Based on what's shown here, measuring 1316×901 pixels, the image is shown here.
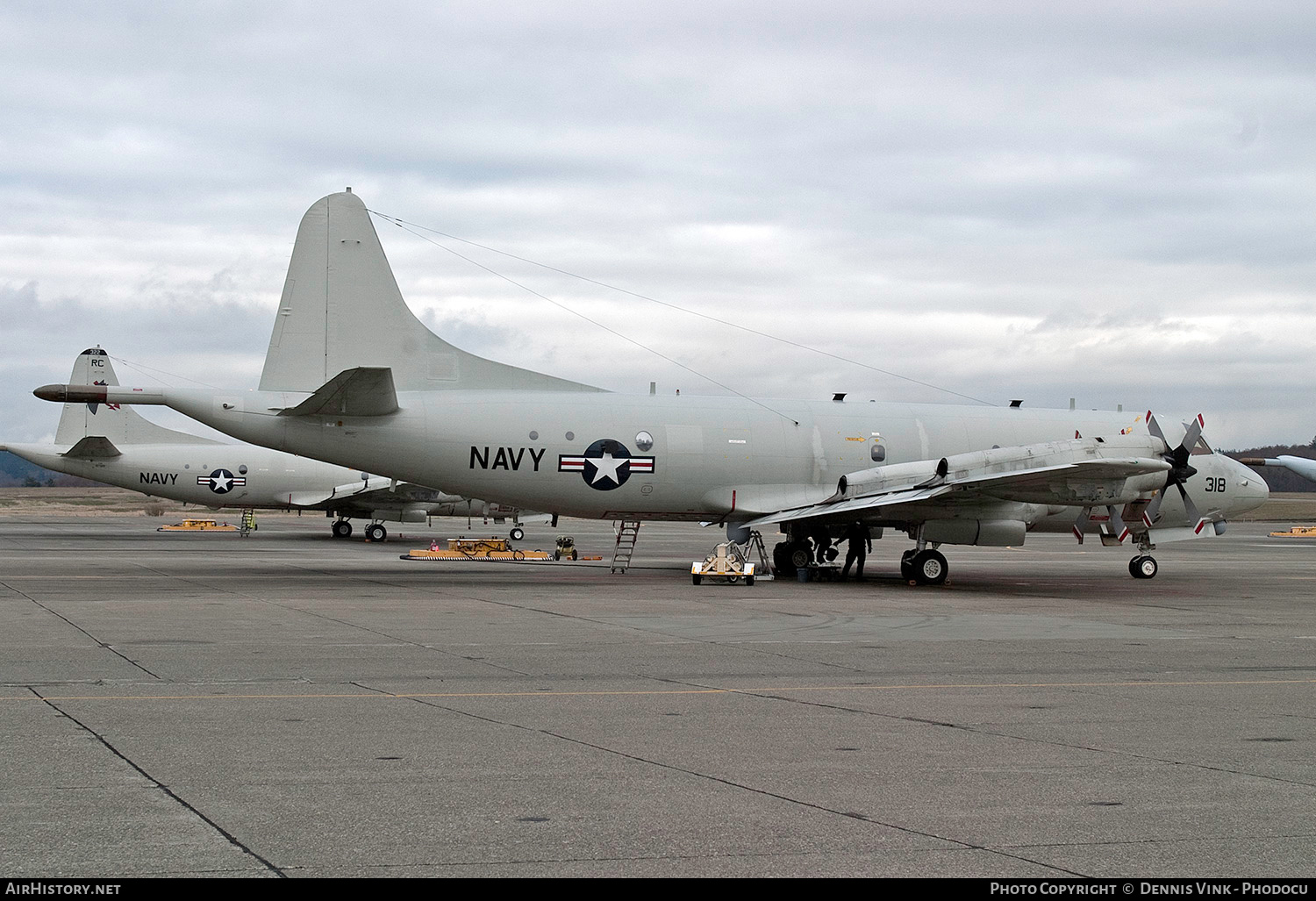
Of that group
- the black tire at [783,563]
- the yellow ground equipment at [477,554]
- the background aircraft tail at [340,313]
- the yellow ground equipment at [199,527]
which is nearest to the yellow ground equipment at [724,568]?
the black tire at [783,563]

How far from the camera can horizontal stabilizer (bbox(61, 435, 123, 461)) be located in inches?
1943

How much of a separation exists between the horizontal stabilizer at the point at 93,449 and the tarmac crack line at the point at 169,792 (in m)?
42.8

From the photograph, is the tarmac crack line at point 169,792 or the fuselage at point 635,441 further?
the fuselage at point 635,441

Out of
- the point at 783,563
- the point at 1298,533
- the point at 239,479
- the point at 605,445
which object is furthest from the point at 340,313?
the point at 1298,533

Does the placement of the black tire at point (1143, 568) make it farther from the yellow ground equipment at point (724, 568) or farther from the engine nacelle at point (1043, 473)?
the yellow ground equipment at point (724, 568)

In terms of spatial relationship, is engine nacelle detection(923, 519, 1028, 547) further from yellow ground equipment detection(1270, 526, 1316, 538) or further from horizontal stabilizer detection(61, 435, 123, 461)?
yellow ground equipment detection(1270, 526, 1316, 538)

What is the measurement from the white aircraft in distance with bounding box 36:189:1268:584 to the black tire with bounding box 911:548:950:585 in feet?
0.16

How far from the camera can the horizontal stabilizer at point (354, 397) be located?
1003 inches

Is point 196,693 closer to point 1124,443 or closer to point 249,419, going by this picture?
point 249,419


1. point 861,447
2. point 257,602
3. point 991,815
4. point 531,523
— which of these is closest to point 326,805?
point 991,815

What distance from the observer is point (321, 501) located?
5197 cm

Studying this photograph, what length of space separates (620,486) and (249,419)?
28.8 feet

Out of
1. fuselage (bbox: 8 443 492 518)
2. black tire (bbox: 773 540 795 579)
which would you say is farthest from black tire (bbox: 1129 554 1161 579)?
fuselage (bbox: 8 443 492 518)
